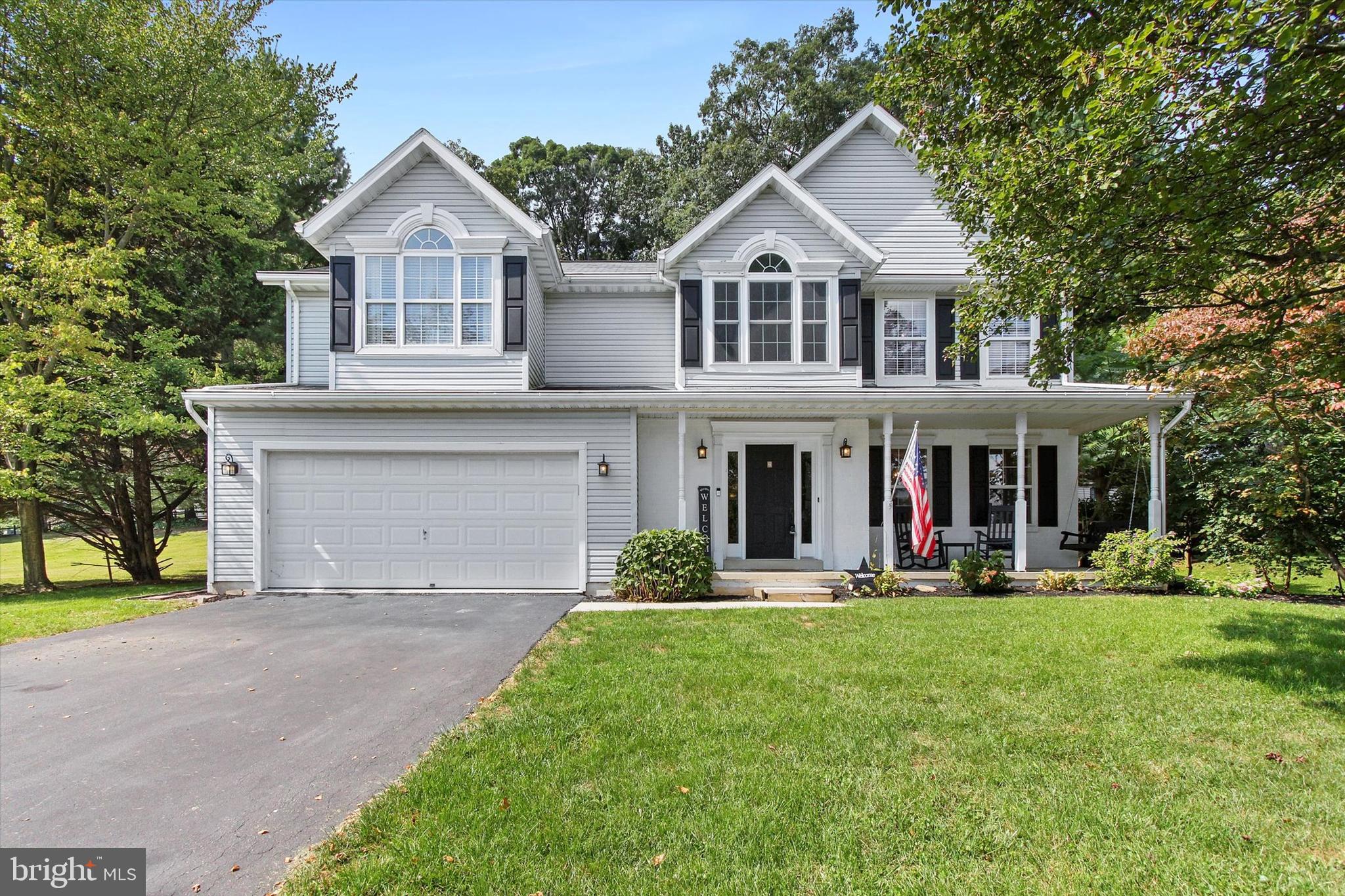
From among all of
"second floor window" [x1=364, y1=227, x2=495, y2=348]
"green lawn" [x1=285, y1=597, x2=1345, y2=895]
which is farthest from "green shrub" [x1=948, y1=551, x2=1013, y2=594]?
"second floor window" [x1=364, y1=227, x2=495, y2=348]

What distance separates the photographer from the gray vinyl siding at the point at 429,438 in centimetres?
1055

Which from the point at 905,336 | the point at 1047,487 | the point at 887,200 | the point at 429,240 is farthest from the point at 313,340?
the point at 1047,487

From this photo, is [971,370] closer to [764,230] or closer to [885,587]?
[764,230]

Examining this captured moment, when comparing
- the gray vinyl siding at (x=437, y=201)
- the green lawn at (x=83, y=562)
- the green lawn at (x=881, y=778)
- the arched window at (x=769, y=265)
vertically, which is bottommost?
the green lawn at (x=83, y=562)

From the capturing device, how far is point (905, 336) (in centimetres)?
1234

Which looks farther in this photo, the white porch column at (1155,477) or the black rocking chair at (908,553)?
the black rocking chair at (908,553)

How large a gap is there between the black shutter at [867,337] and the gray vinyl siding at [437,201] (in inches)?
253

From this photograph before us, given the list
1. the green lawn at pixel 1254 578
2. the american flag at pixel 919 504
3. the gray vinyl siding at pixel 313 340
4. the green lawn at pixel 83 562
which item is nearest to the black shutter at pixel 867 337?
the american flag at pixel 919 504

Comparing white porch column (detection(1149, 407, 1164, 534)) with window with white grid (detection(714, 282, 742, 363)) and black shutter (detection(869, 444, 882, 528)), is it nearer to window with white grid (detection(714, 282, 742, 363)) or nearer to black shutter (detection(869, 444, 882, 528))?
black shutter (detection(869, 444, 882, 528))

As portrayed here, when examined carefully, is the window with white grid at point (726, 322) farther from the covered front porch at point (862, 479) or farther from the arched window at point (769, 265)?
the covered front porch at point (862, 479)

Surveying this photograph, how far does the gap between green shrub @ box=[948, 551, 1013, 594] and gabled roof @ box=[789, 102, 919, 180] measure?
813 centimetres

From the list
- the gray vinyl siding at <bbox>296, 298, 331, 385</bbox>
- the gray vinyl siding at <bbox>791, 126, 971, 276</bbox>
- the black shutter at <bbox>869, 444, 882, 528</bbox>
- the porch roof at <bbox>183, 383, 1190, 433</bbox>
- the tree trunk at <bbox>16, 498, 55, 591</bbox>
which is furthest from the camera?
the tree trunk at <bbox>16, 498, 55, 591</bbox>

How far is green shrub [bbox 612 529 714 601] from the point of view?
9.70m

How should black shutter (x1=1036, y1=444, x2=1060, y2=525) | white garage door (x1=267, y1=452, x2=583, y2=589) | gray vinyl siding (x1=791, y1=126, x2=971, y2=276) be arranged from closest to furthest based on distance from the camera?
white garage door (x1=267, y1=452, x2=583, y2=589), gray vinyl siding (x1=791, y1=126, x2=971, y2=276), black shutter (x1=1036, y1=444, x2=1060, y2=525)
